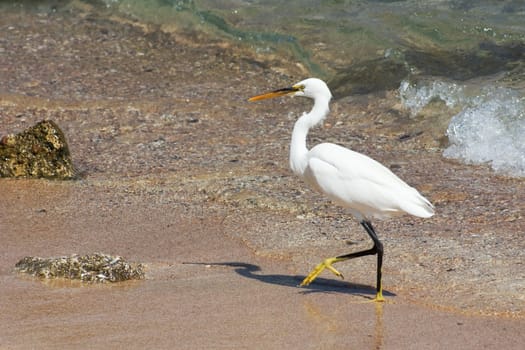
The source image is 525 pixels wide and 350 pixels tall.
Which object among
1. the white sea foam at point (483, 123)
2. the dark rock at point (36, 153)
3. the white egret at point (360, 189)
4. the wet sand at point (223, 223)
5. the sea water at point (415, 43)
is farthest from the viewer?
the sea water at point (415, 43)

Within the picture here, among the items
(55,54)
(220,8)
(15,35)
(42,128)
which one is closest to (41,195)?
(42,128)

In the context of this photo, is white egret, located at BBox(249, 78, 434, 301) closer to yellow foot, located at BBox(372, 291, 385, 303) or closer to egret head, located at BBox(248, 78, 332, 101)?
yellow foot, located at BBox(372, 291, 385, 303)

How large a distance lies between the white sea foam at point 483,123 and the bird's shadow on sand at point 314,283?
112 inches

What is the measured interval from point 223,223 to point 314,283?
133 centimetres

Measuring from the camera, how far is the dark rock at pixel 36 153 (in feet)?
26.7

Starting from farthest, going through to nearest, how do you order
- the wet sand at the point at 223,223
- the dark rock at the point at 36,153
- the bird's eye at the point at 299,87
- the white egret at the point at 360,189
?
1. the dark rock at the point at 36,153
2. the bird's eye at the point at 299,87
3. the white egret at the point at 360,189
4. the wet sand at the point at 223,223

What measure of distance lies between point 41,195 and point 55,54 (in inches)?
189

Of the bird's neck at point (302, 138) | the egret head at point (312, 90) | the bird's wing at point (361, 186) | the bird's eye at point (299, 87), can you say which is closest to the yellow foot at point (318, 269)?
the bird's wing at point (361, 186)

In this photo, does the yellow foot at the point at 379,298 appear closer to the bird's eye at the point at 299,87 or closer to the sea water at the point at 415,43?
the bird's eye at the point at 299,87

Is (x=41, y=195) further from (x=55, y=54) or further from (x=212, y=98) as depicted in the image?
(x=55, y=54)

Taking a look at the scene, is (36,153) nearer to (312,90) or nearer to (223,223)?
(223,223)

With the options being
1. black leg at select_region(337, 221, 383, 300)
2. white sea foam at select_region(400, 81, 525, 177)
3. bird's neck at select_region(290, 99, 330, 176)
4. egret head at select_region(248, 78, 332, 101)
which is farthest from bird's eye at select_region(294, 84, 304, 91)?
white sea foam at select_region(400, 81, 525, 177)

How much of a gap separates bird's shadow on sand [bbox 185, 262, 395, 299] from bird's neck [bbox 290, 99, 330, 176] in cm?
67

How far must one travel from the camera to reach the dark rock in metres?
8.15
